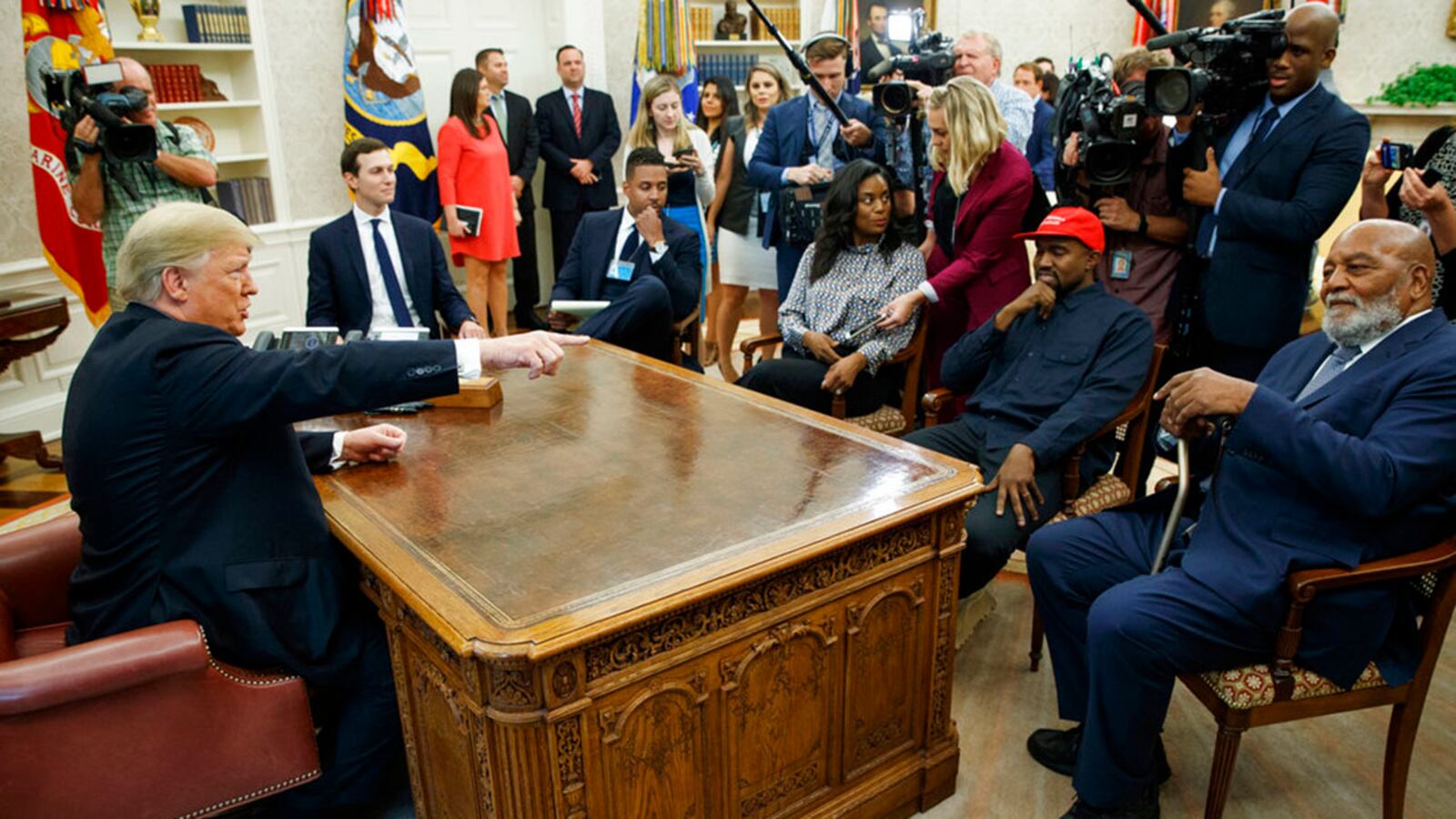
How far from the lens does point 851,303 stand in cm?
341

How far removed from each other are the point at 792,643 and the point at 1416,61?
7.77 metres

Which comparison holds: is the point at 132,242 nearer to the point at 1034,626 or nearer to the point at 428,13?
the point at 1034,626

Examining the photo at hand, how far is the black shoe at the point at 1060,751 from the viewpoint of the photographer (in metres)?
2.26

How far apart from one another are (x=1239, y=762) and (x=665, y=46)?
208 inches

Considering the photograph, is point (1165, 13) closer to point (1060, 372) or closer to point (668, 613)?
point (1060, 372)

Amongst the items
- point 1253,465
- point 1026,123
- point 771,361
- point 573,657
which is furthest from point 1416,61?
point 573,657

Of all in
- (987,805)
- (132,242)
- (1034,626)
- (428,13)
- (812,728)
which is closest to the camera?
(132,242)

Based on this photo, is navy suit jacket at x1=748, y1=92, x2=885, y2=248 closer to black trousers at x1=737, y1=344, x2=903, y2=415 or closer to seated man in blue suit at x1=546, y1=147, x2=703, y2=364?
seated man in blue suit at x1=546, y1=147, x2=703, y2=364

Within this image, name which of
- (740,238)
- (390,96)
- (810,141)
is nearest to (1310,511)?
(810,141)

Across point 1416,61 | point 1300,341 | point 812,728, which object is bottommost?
point 812,728

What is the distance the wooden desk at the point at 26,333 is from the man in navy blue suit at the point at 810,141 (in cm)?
289

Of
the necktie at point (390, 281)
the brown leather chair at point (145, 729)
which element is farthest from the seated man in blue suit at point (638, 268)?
the brown leather chair at point (145, 729)

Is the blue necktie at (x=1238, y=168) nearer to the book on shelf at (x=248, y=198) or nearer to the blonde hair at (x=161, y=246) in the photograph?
the blonde hair at (x=161, y=246)

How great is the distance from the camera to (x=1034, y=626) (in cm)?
271
